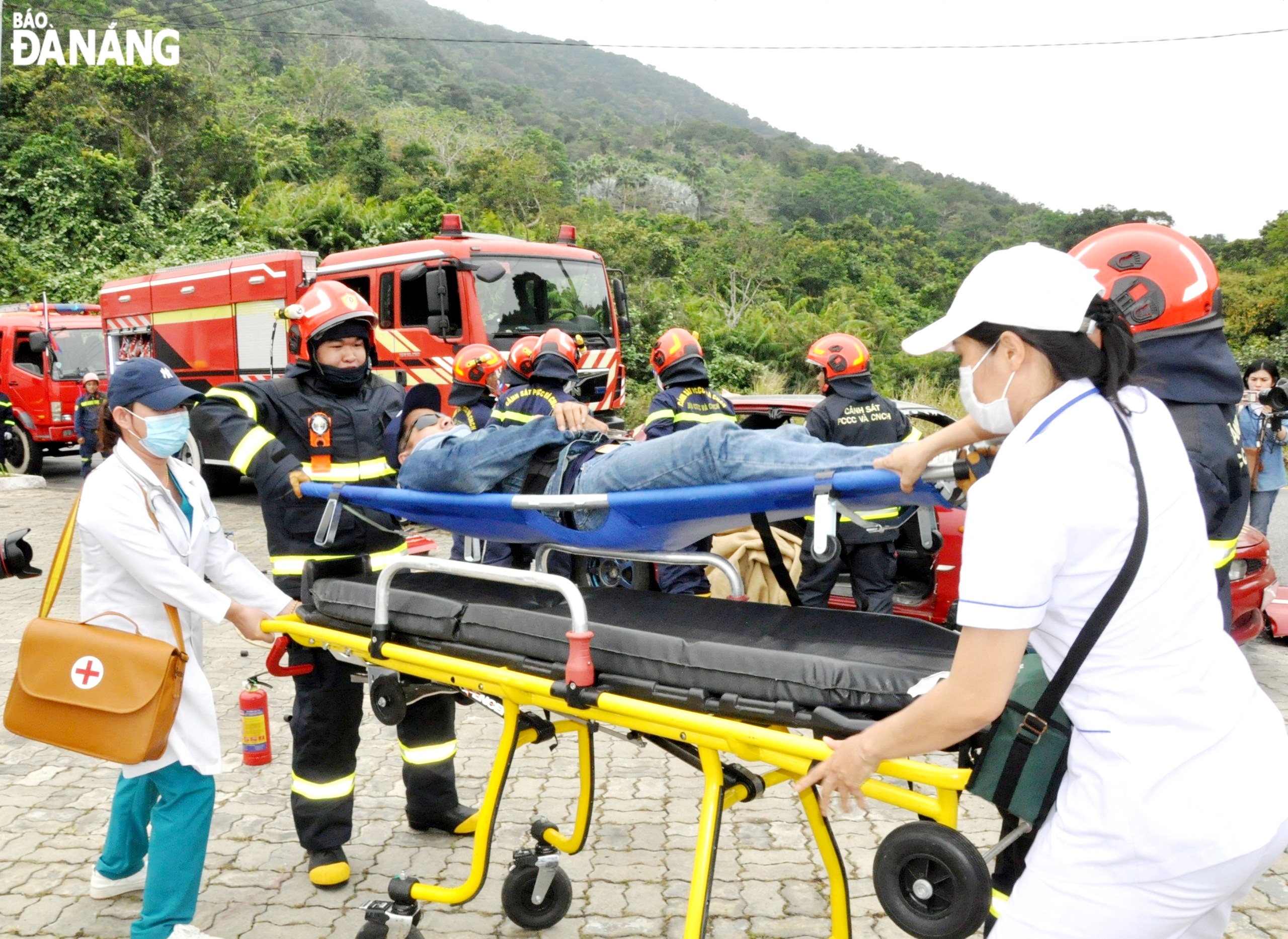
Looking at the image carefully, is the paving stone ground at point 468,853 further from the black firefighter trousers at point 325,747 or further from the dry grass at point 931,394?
the dry grass at point 931,394

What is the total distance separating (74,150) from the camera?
25219 mm

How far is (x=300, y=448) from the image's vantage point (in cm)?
364

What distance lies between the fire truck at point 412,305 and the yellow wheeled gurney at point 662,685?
663 centimetres

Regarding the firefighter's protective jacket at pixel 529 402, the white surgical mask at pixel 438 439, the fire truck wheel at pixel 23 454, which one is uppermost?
the white surgical mask at pixel 438 439

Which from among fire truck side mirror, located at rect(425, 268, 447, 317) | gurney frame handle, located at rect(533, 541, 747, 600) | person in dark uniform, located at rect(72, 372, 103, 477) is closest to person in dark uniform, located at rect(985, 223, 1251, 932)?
gurney frame handle, located at rect(533, 541, 747, 600)

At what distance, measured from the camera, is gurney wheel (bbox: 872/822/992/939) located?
1759mm

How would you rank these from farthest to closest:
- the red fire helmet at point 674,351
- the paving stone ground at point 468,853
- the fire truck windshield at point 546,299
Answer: the fire truck windshield at point 546,299, the red fire helmet at point 674,351, the paving stone ground at point 468,853

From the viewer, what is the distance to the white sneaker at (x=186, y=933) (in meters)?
2.73

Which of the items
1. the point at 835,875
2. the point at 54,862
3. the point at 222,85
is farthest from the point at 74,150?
the point at 835,875

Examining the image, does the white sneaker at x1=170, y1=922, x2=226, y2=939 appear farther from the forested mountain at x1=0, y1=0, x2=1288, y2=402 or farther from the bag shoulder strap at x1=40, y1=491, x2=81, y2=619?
the forested mountain at x1=0, y1=0, x2=1288, y2=402

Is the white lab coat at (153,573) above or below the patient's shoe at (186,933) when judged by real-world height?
above

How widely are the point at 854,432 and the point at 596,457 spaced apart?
2951 mm

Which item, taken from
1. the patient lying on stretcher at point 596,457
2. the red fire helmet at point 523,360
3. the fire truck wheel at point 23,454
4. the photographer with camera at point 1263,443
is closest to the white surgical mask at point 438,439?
the patient lying on stretcher at point 596,457

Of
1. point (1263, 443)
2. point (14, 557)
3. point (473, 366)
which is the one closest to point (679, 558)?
point (14, 557)
